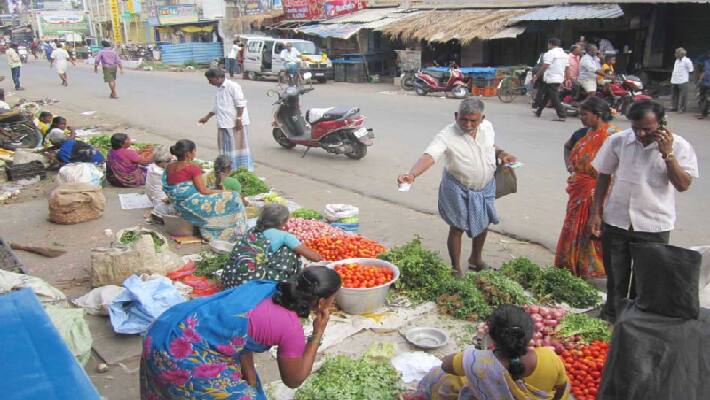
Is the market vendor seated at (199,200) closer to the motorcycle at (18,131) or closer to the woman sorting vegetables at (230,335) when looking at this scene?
the woman sorting vegetables at (230,335)

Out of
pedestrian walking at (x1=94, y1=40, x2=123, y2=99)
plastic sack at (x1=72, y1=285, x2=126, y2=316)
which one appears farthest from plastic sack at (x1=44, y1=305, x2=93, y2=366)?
pedestrian walking at (x1=94, y1=40, x2=123, y2=99)

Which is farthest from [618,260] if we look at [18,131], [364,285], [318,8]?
[318,8]

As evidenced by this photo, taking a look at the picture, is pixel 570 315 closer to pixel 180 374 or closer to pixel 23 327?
pixel 180 374

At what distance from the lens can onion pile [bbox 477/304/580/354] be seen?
3986 mm

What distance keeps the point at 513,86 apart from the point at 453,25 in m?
3.99

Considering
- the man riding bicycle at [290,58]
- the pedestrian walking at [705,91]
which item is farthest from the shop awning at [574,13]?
the man riding bicycle at [290,58]

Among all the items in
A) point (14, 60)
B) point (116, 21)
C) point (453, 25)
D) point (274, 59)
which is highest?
point (116, 21)

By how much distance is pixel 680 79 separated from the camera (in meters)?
14.3

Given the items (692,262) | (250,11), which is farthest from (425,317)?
(250,11)

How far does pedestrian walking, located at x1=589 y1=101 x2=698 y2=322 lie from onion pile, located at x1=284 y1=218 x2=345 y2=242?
2.57 meters

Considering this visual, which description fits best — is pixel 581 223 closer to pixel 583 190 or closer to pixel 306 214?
pixel 583 190

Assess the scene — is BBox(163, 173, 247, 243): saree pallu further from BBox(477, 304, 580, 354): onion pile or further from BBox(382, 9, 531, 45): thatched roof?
BBox(382, 9, 531, 45): thatched roof

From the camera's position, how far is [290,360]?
2.69 m

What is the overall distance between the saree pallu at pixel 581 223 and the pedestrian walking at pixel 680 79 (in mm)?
11258
